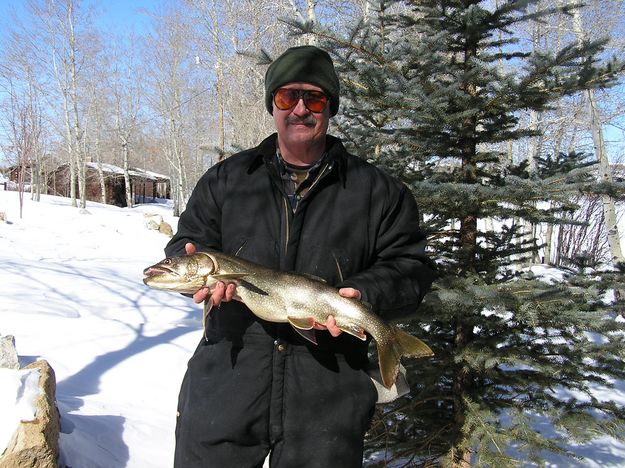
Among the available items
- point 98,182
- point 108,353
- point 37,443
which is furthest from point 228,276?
point 98,182

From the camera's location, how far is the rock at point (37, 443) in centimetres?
289

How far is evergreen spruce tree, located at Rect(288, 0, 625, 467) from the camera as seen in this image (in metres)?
3.24

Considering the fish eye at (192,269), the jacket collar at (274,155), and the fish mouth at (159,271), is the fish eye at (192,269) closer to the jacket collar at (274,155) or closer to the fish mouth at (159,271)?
the fish mouth at (159,271)

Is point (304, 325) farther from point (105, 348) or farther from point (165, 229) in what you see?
point (165, 229)

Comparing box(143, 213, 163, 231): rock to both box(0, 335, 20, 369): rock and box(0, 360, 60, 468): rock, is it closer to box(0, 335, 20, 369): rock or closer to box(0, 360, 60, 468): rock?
box(0, 335, 20, 369): rock

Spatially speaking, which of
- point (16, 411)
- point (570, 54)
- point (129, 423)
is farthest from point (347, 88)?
point (129, 423)

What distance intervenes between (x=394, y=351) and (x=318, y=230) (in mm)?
597

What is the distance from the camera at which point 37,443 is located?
2947 mm

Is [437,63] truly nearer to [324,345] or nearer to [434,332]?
[434,332]

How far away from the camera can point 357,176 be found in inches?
88.3

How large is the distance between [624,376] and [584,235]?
14.6 meters

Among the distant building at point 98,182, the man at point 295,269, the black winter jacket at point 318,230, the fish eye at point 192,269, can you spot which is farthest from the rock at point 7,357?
the distant building at point 98,182

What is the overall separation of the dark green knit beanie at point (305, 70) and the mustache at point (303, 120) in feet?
0.54

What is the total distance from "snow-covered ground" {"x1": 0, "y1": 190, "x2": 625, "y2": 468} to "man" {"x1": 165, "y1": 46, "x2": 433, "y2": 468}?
6.14 feet
